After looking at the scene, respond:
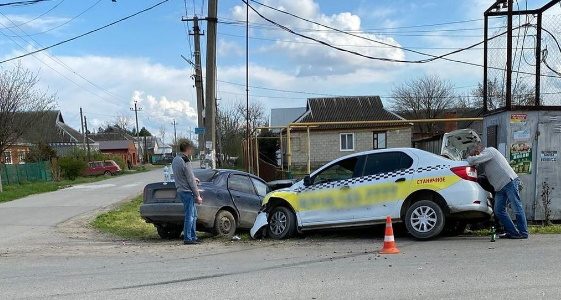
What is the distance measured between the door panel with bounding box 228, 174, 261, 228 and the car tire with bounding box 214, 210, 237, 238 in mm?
270

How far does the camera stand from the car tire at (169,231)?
1052 cm

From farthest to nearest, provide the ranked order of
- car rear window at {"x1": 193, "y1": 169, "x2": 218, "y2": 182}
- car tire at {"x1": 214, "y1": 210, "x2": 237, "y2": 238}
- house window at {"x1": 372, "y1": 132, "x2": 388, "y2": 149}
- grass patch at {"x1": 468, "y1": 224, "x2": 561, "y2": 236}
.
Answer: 1. house window at {"x1": 372, "y1": 132, "x2": 388, "y2": 149}
2. car rear window at {"x1": 193, "y1": 169, "x2": 218, "y2": 182}
3. car tire at {"x1": 214, "y1": 210, "x2": 237, "y2": 238}
4. grass patch at {"x1": 468, "y1": 224, "x2": 561, "y2": 236}

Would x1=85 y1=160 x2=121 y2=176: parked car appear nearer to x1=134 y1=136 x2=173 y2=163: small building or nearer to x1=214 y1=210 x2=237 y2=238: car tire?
x1=214 y1=210 x2=237 y2=238: car tire

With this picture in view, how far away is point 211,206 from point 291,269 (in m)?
3.60

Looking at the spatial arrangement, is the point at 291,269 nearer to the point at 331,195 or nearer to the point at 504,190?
the point at 331,195

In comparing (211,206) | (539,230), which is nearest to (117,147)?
(211,206)

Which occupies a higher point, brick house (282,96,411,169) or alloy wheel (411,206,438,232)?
brick house (282,96,411,169)

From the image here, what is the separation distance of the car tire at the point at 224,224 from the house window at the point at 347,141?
2861cm

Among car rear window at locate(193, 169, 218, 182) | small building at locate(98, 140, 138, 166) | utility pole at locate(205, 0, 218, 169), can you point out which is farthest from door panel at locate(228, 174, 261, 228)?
small building at locate(98, 140, 138, 166)

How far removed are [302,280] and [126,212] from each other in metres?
11.5

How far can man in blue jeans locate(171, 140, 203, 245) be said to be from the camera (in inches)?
359

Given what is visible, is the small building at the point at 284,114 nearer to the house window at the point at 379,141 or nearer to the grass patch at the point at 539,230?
the house window at the point at 379,141

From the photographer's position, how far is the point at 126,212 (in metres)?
16.3

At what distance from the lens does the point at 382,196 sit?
865 cm
